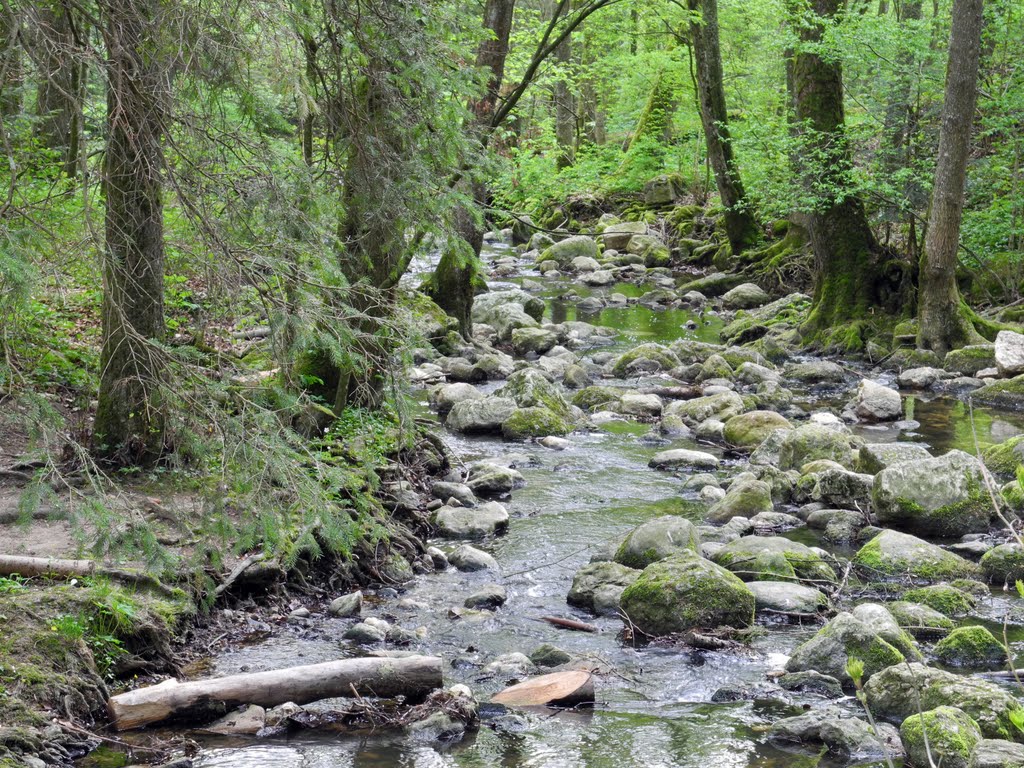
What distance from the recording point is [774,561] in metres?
7.33

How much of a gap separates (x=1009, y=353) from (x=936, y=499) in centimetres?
624

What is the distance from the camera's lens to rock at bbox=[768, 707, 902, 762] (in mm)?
4895

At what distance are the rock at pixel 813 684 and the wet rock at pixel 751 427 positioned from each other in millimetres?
5346

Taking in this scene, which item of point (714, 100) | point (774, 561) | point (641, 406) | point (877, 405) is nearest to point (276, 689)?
point (774, 561)

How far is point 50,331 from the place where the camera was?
9.19 metres

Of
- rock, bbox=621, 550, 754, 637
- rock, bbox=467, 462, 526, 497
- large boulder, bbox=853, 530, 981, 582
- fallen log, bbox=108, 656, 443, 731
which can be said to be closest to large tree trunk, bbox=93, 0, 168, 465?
fallen log, bbox=108, 656, 443, 731

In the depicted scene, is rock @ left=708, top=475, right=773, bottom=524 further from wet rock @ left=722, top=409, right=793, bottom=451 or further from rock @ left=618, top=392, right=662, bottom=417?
rock @ left=618, top=392, right=662, bottom=417

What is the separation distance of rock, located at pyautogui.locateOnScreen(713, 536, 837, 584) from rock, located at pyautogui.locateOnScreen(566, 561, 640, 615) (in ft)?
2.63

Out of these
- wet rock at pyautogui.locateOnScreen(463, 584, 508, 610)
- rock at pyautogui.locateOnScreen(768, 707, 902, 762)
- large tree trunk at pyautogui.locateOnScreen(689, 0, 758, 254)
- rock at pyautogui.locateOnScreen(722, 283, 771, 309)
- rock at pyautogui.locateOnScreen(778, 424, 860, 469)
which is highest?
large tree trunk at pyautogui.locateOnScreen(689, 0, 758, 254)

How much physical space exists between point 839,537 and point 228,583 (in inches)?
194

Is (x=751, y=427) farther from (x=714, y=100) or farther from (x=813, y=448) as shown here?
(x=714, y=100)

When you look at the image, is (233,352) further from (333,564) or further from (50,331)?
(333,564)

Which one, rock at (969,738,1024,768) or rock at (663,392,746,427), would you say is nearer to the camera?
rock at (969,738,1024,768)

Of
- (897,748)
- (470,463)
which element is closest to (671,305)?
(470,463)
